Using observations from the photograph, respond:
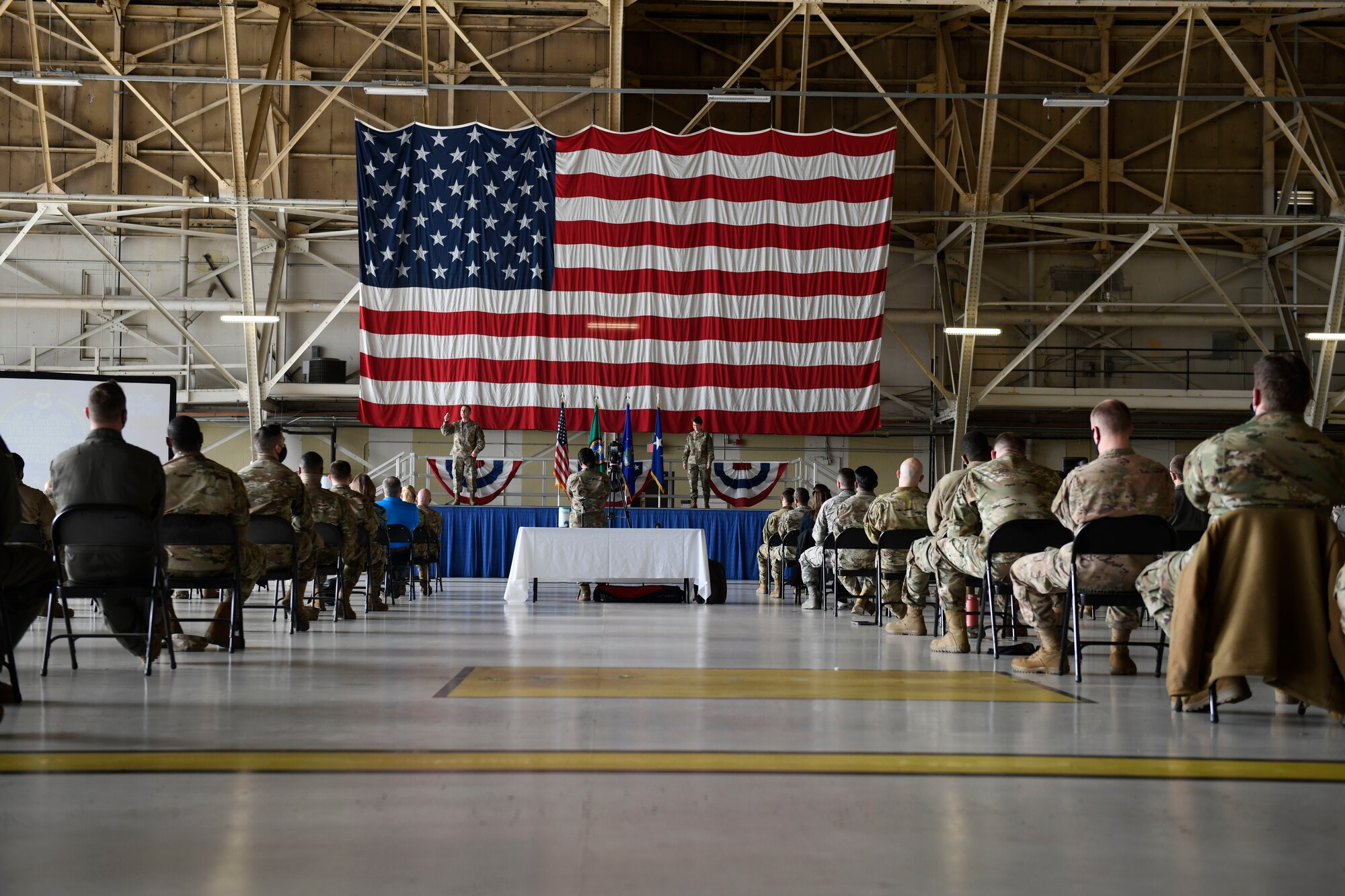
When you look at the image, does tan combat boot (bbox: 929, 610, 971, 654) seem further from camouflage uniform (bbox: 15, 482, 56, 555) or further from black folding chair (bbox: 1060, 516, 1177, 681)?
camouflage uniform (bbox: 15, 482, 56, 555)

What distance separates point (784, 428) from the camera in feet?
55.7

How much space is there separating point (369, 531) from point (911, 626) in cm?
431

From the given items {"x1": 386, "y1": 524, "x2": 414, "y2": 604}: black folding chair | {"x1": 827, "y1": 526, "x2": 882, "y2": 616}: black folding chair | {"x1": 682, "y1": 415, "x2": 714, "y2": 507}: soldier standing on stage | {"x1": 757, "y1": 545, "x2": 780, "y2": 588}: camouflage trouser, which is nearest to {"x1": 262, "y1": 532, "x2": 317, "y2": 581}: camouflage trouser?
{"x1": 386, "y1": 524, "x2": 414, "y2": 604}: black folding chair

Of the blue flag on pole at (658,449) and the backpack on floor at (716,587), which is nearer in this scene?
the backpack on floor at (716,587)

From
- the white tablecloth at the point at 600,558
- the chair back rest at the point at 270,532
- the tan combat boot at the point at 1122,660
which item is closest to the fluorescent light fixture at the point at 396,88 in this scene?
the white tablecloth at the point at 600,558

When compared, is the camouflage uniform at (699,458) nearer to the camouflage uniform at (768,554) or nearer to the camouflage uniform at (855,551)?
the camouflage uniform at (768,554)

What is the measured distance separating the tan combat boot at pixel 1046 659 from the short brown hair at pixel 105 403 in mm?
4065

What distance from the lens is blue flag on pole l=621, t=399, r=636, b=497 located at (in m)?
15.0

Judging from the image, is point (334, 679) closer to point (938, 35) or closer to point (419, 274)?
point (419, 274)

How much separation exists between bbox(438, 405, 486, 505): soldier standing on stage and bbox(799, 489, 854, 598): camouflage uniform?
6.53m

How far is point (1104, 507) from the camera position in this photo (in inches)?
207

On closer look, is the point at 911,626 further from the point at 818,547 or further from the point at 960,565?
the point at 818,547

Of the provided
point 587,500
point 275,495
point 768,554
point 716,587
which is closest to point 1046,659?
point 275,495

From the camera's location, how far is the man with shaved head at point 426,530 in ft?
42.1
